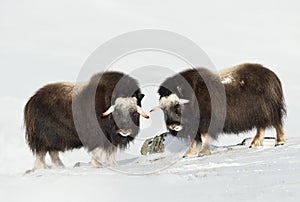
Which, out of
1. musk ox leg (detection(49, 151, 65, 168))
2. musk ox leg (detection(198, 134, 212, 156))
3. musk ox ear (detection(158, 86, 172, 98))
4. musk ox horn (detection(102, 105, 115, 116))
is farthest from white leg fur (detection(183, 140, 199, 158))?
musk ox leg (detection(49, 151, 65, 168))

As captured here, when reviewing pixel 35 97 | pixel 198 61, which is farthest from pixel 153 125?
pixel 35 97

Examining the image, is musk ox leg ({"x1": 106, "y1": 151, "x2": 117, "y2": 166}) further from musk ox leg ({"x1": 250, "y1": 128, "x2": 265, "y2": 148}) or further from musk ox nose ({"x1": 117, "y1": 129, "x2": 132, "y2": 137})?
musk ox leg ({"x1": 250, "y1": 128, "x2": 265, "y2": 148})

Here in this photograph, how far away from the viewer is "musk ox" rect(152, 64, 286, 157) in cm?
896

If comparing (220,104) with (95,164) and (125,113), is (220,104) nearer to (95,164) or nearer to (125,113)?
(125,113)

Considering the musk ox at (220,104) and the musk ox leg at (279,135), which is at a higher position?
the musk ox at (220,104)

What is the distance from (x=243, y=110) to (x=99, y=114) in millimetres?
2303

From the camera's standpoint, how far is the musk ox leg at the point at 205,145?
29.2ft

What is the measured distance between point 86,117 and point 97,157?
2.08 ft

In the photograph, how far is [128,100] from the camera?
8539 mm

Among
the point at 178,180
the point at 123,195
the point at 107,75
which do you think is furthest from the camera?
the point at 107,75

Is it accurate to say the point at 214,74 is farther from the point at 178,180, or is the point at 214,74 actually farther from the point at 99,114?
the point at 178,180

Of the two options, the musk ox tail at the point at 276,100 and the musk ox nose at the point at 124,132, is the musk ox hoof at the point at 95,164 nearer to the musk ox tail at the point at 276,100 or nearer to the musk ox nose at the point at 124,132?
the musk ox nose at the point at 124,132

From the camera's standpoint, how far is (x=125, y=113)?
848 cm

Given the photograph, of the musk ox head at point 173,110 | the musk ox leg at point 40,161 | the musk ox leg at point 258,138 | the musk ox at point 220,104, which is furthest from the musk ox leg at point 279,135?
the musk ox leg at point 40,161
